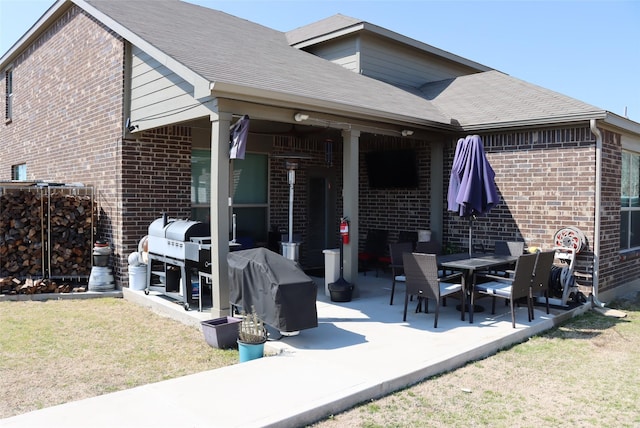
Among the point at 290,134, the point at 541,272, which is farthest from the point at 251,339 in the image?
the point at 290,134

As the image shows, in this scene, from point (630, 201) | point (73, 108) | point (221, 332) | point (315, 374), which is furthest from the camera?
point (73, 108)

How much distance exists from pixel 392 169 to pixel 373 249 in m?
1.67

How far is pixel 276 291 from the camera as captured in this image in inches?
214

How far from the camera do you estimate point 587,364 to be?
214 inches

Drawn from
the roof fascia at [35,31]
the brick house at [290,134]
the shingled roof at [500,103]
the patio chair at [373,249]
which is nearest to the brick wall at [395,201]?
the brick house at [290,134]

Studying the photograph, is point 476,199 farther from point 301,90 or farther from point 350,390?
point 350,390

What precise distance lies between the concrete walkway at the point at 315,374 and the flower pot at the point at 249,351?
0.45 feet

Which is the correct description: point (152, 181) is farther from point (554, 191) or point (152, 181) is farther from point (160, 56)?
point (554, 191)

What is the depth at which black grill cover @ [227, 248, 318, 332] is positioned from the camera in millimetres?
5465

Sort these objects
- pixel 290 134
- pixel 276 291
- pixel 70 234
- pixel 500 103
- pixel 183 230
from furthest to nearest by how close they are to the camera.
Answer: pixel 290 134 → pixel 500 103 → pixel 70 234 → pixel 183 230 → pixel 276 291

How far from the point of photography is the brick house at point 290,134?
7.25 metres

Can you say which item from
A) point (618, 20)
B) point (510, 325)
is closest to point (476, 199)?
point (510, 325)

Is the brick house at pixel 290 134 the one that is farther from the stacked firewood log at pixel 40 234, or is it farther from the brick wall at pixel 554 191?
the stacked firewood log at pixel 40 234

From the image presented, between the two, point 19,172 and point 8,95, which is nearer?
point 19,172
